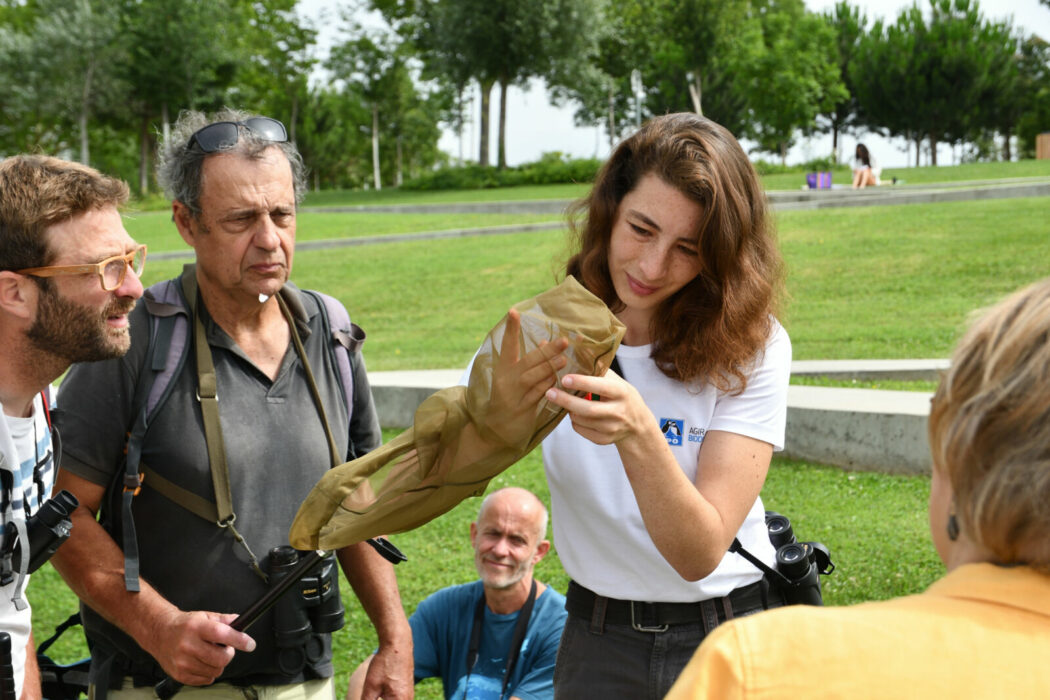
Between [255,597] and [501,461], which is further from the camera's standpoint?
[255,597]

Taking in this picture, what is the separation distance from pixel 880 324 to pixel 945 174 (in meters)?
18.9

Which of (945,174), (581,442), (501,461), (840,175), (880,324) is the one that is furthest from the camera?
(840,175)

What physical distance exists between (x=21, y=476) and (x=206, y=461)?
17.3 inches

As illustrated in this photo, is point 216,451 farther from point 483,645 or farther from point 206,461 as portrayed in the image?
point 483,645

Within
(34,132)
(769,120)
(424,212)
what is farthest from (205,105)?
(769,120)

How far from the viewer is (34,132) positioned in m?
47.2

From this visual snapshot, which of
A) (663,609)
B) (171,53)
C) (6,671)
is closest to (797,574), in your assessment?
(663,609)

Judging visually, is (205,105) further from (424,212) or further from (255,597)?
(255,597)

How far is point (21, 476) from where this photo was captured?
2309 mm

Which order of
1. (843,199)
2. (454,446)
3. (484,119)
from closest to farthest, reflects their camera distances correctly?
(454,446) < (843,199) < (484,119)

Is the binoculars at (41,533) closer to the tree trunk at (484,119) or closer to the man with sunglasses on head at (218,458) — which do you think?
the man with sunglasses on head at (218,458)

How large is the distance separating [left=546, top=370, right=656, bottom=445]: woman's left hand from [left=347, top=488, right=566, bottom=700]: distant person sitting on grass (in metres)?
2.42

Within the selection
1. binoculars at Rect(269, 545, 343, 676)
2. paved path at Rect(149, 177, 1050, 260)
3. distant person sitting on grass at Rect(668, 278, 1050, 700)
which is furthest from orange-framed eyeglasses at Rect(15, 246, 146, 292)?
paved path at Rect(149, 177, 1050, 260)

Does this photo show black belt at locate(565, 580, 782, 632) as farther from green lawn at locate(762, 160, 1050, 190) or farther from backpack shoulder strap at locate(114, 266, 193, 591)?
green lawn at locate(762, 160, 1050, 190)
